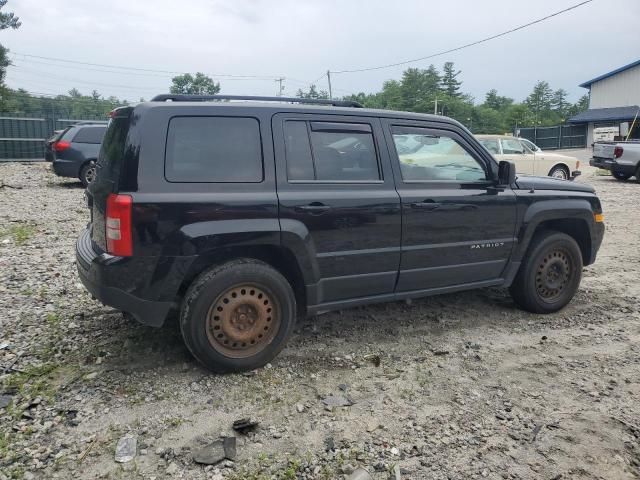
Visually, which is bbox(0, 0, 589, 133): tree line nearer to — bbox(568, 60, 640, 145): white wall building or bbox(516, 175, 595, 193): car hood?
bbox(568, 60, 640, 145): white wall building

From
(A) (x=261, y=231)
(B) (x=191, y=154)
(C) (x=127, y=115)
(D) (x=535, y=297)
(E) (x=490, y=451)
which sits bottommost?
(E) (x=490, y=451)

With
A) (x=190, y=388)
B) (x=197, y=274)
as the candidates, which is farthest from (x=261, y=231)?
(x=190, y=388)

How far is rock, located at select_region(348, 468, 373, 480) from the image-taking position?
2678 millimetres

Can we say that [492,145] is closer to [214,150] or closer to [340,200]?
[340,200]

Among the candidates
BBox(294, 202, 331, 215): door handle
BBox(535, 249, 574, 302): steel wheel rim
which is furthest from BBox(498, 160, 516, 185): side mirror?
BBox(294, 202, 331, 215): door handle

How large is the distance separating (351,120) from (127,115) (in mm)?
1648

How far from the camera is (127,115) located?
3.49m

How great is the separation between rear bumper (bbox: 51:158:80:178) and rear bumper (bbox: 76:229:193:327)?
35.8 feet

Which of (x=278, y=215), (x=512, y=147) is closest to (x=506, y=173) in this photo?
(x=278, y=215)

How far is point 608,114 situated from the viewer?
136 ft

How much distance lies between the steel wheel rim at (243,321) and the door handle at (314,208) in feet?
2.06

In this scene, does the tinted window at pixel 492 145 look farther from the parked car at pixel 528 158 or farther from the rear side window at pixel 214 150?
the rear side window at pixel 214 150

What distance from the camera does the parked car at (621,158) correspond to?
55.8 feet

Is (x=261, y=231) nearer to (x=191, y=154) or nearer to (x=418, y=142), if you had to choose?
(x=191, y=154)
